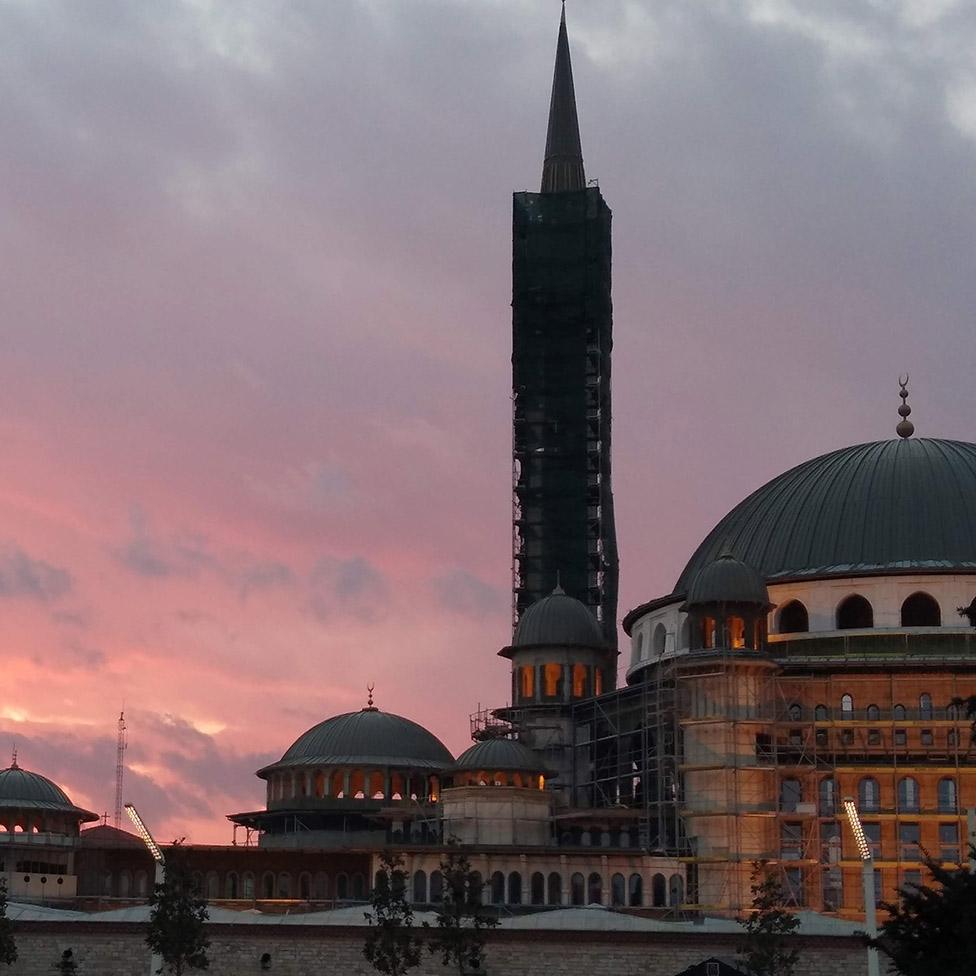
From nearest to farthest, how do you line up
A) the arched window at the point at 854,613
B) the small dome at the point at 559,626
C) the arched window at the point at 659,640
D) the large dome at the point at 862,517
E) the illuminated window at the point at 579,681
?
the arched window at the point at 854,613, the large dome at the point at 862,517, the arched window at the point at 659,640, the illuminated window at the point at 579,681, the small dome at the point at 559,626

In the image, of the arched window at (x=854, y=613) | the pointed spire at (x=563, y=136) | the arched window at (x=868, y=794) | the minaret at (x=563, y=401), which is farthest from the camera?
the pointed spire at (x=563, y=136)

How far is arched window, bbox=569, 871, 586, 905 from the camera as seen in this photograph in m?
89.8

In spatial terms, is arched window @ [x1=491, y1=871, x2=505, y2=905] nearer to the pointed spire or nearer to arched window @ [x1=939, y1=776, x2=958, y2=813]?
arched window @ [x1=939, y1=776, x2=958, y2=813]

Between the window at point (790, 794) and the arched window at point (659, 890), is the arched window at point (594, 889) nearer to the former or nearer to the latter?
the arched window at point (659, 890)

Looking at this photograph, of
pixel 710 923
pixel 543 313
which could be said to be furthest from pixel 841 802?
pixel 543 313

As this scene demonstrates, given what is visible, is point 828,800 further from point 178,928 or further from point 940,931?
point 940,931

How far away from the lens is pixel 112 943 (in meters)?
78.9

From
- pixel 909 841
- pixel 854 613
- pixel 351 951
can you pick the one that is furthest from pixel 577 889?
pixel 854 613

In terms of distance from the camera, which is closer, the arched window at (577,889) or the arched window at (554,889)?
the arched window at (554,889)

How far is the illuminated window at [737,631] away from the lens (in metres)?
91.3

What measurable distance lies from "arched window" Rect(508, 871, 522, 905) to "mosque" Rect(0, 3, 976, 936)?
0.10m

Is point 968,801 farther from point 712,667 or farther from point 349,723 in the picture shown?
point 349,723

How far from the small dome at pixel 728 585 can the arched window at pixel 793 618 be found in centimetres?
368

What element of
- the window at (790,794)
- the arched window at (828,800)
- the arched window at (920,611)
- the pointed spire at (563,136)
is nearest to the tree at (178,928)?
the window at (790,794)
